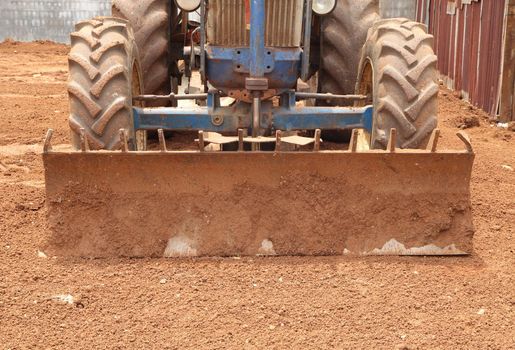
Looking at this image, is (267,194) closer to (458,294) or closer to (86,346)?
(458,294)

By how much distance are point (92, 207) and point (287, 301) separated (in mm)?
1465

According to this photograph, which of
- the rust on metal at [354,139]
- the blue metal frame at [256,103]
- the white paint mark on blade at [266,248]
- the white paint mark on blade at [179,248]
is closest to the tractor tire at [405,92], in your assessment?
the blue metal frame at [256,103]

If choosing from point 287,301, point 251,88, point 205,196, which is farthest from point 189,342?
point 251,88

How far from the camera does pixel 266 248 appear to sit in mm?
5336

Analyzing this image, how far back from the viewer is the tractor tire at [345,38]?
745 centimetres

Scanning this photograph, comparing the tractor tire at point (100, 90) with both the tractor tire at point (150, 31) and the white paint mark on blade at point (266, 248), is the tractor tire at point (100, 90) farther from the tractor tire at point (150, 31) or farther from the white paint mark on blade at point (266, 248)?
the white paint mark on blade at point (266, 248)

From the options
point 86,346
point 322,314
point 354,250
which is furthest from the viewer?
point 354,250

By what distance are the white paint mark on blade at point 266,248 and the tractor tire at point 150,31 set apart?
262 centimetres

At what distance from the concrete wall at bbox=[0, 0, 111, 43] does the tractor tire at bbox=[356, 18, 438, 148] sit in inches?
633

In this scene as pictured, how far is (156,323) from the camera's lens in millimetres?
4340

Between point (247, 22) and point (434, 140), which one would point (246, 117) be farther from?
point (434, 140)

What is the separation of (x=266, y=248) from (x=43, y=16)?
17.8 meters

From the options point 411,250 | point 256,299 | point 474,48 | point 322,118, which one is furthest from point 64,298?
point 474,48

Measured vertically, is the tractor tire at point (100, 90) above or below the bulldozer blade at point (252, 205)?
above
